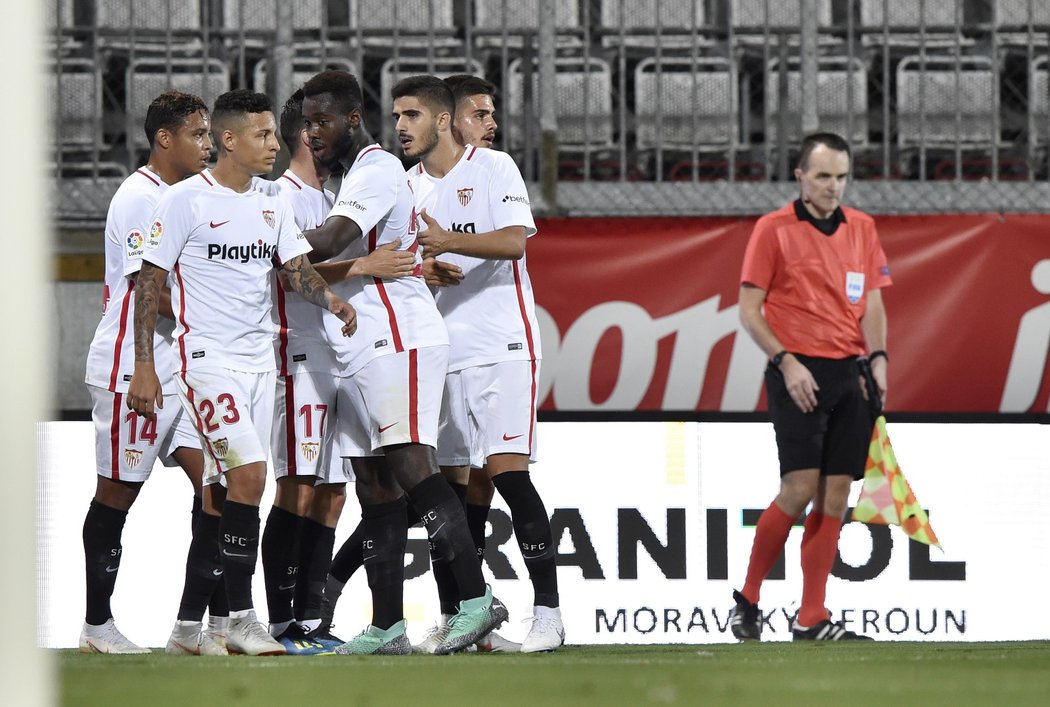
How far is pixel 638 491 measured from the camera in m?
6.13

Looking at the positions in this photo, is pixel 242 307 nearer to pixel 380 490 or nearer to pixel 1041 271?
pixel 380 490

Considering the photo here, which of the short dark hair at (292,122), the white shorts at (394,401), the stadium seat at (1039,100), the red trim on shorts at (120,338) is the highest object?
the stadium seat at (1039,100)

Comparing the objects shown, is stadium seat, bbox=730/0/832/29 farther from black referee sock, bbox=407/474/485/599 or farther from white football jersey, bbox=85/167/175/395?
black referee sock, bbox=407/474/485/599

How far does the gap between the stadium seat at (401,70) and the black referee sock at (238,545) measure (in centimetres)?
364

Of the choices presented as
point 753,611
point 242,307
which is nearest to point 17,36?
point 242,307

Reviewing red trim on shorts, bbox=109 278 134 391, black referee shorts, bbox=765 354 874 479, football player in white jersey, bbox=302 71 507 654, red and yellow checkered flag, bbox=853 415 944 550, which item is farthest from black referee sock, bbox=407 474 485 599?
red and yellow checkered flag, bbox=853 415 944 550

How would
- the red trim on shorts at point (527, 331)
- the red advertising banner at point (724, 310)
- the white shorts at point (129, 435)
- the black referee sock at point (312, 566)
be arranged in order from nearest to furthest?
the red trim on shorts at point (527, 331) → the black referee sock at point (312, 566) → the white shorts at point (129, 435) → the red advertising banner at point (724, 310)

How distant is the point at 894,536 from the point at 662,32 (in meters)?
3.20

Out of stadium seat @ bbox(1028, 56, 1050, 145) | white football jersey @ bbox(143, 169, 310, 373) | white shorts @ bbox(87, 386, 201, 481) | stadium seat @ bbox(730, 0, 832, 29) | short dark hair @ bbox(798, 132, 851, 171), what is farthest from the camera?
stadium seat @ bbox(730, 0, 832, 29)

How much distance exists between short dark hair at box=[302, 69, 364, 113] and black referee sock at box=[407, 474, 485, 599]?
3.79ft

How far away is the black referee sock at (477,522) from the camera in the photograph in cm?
501

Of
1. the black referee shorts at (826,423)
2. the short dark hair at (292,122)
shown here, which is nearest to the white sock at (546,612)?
the black referee shorts at (826,423)

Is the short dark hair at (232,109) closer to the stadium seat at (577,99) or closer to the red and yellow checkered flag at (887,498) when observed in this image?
the red and yellow checkered flag at (887,498)

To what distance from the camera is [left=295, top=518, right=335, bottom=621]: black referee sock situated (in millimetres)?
4914
